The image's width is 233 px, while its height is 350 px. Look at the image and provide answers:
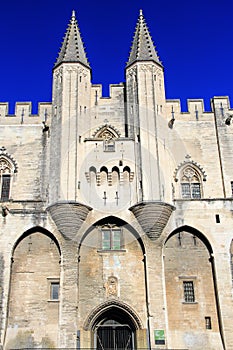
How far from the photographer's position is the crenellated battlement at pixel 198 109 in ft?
74.6

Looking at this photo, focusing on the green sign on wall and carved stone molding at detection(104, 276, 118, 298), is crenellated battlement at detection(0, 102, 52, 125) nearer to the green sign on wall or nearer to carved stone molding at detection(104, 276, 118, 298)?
carved stone molding at detection(104, 276, 118, 298)

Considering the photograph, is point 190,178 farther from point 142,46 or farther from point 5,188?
point 5,188

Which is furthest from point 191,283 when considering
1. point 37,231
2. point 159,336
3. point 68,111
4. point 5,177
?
point 5,177

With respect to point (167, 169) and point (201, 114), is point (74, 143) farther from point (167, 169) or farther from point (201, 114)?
point (201, 114)

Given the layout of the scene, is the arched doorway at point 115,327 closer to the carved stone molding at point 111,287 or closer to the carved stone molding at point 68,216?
the carved stone molding at point 111,287

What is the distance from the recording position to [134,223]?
18672 millimetres

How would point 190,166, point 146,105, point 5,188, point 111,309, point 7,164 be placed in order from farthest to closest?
point 190,166 < point 7,164 < point 5,188 < point 146,105 < point 111,309

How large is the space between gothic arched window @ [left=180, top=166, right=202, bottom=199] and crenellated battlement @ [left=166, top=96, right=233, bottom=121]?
10.0ft

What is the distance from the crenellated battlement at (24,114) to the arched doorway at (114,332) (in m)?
10.5

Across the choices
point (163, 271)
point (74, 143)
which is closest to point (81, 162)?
point (74, 143)

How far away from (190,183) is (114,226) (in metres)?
4.76

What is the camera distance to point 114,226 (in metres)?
19.3

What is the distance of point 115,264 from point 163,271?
7.20 ft

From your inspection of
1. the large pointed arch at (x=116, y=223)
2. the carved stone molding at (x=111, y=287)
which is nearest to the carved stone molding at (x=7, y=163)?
the large pointed arch at (x=116, y=223)
